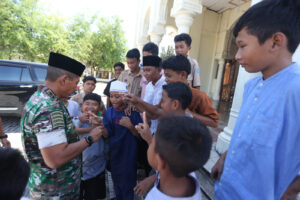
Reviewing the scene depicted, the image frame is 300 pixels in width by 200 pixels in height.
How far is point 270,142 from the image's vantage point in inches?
34.2

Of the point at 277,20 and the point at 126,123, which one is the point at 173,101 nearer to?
the point at 126,123

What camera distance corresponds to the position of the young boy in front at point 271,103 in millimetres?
840

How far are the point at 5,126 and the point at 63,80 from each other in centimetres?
508

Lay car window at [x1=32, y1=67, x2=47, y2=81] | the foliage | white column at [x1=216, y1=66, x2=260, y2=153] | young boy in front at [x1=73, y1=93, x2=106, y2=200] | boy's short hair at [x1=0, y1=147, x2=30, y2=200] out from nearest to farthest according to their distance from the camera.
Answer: boy's short hair at [x1=0, y1=147, x2=30, y2=200]
young boy in front at [x1=73, y1=93, x2=106, y2=200]
white column at [x1=216, y1=66, x2=260, y2=153]
car window at [x1=32, y1=67, x2=47, y2=81]
the foliage

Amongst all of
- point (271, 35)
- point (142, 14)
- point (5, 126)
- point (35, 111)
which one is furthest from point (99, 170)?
point (142, 14)

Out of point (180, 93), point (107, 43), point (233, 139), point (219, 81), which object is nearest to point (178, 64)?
point (180, 93)

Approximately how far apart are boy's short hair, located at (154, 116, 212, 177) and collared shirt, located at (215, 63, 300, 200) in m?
0.31

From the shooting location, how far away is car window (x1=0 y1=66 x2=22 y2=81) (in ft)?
15.5

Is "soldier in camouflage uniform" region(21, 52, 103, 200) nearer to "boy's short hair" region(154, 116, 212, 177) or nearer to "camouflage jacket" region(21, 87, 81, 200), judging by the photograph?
"camouflage jacket" region(21, 87, 81, 200)

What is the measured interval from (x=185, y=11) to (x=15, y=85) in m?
5.81

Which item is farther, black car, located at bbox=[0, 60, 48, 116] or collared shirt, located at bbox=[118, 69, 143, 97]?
black car, located at bbox=[0, 60, 48, 116]

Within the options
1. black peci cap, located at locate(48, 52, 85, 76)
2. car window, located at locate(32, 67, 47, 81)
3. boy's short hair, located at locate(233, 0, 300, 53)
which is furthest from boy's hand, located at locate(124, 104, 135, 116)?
car window, located at locate(32, 67, 47, 81)

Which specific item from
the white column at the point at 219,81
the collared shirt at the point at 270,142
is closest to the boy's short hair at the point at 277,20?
the collared shirt at the point at 270,142

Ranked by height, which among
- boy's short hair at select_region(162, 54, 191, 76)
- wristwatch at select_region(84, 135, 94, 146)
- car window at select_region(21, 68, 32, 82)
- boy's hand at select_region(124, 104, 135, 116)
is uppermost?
boy's short hair at select_region(162, 54, 191, 76)
